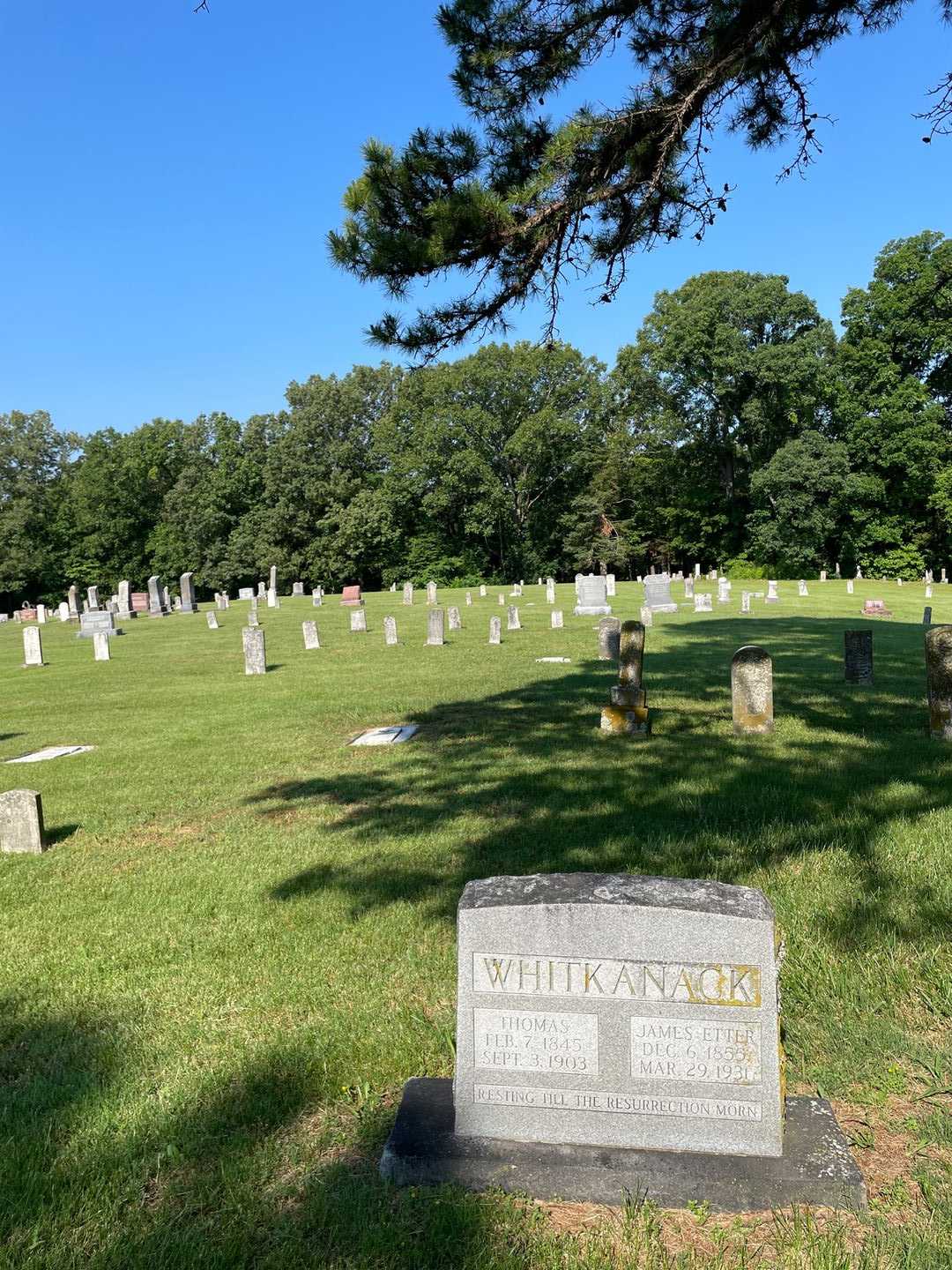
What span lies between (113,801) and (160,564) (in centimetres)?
5795

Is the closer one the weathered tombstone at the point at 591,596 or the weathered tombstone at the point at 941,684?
the weathered tombstone at the point at 941,684

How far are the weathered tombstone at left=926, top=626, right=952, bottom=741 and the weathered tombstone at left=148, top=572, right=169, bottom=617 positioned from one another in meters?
32.7

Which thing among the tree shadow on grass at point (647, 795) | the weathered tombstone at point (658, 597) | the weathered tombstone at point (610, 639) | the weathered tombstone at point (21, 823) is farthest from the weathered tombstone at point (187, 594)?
the weathered tombstone at point (21, 823)

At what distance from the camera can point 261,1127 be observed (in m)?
3.11

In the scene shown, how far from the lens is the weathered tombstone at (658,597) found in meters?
28.6

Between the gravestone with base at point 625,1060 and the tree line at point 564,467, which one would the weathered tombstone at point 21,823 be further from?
the tree line at point 564,467

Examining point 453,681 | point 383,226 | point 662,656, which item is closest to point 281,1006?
point 383,226

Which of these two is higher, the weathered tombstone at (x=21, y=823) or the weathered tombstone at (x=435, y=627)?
the weathered tombstone at (x=435, y=627)

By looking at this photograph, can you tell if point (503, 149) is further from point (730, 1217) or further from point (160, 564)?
point (160, 564)

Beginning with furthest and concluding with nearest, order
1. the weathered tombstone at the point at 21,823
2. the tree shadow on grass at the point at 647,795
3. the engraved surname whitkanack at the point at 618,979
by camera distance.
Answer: the weathered tombstone at the point at 21,823 < the tree shadow on grass at the point at 647,795 < the engraved surname whitkanack at the point at 618,979

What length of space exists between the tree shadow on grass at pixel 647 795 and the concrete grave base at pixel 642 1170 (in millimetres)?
1788

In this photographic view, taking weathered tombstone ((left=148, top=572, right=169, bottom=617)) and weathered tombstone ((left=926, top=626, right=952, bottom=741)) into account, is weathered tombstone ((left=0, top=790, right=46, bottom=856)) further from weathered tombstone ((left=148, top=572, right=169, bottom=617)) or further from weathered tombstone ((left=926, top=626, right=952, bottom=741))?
A: weathered tombstone ((left=148, top=572, right=169, bottom=617))

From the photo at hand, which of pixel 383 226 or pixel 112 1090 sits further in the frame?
pixel 383 226

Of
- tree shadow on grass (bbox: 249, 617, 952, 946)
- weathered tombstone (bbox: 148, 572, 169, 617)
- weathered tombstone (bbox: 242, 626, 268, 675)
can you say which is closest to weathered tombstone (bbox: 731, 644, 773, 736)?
tree shadow on grass (bbox: 249, 617, 952, 946)
